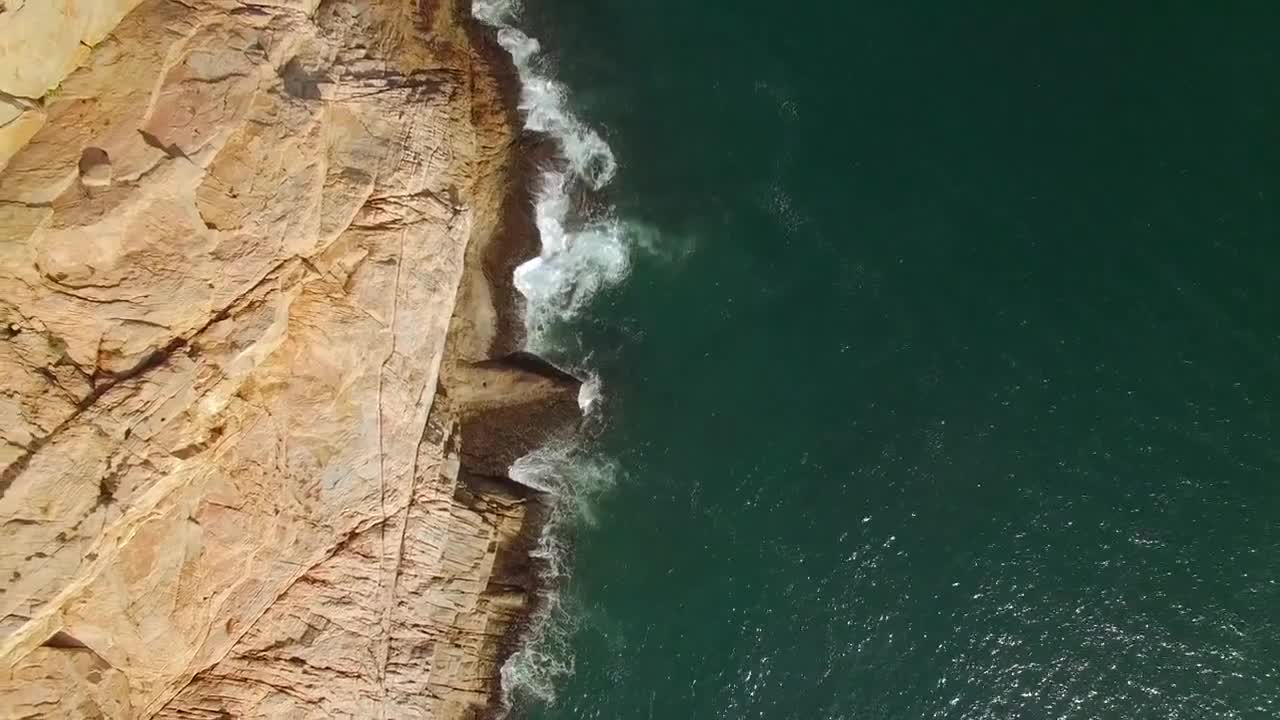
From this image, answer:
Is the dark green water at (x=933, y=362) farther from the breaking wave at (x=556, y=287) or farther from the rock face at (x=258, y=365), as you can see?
the rock face at (x=258, y=365)

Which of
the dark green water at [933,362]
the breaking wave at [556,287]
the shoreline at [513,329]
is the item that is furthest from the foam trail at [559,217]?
the dark green water at [933,362]

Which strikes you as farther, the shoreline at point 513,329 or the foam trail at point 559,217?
the foam trail at point 559,217

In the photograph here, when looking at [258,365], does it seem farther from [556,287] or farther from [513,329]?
[556,287]

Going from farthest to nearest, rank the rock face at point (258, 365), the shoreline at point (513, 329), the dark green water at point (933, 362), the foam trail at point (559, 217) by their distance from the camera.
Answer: the foam trail at point (559, 217) → the shoreline at point (513, 329) → the dark green water at point (933, 362) → the rock face at point (258, 365)

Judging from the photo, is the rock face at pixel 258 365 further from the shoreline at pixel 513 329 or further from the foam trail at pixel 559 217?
the foam trail at pixel 559 217

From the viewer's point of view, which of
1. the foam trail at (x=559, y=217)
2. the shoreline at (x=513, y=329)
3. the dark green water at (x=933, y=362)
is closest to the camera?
the dark green water at (x=933, y=362)

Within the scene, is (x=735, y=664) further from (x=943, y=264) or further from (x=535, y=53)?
(x=535, y=53)

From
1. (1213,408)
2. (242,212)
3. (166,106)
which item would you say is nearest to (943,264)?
(1213,408)

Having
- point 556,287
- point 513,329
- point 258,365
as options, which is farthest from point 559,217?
point 258,365
